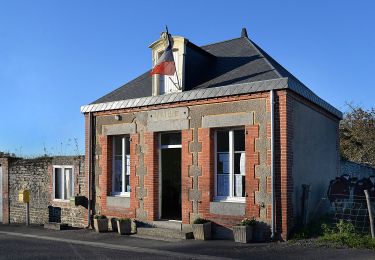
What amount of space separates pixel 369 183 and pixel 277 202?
4.59m

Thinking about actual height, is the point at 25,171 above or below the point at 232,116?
below

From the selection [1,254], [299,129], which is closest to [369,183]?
[299,129]

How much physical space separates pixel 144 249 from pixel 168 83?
5.27 metres

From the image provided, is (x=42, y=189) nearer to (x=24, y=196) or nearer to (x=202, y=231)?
(x=24, y=196)

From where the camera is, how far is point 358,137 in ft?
90.1

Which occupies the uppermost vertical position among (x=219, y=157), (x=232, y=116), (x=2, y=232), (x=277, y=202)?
(x=232, y=116)

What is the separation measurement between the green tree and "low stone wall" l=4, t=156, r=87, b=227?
16380 mm

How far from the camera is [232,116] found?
40.6 feet

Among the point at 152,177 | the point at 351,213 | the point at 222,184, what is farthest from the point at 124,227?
the point at 351,213

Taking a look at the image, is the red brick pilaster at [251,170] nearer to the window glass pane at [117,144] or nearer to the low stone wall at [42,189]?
the window glass pane at [117,144]

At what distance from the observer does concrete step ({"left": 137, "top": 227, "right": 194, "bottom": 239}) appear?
1241cm

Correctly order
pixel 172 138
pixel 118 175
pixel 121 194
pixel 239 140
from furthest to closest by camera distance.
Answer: pixel 118 175
pixel 121 194
pixel 172 138
pixel 239 140

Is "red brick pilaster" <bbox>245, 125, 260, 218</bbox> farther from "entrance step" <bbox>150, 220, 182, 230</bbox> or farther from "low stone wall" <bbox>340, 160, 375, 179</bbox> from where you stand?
"low stone wall" <bbox>340, 160, 375, 179</bbox>

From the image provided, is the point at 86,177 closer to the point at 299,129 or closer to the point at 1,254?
the point at 1,254
